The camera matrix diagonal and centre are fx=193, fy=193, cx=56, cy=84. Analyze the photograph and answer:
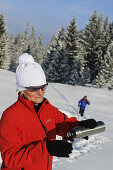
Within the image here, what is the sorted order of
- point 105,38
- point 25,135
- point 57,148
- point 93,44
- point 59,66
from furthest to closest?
point 105,38
point 93,44
point 59,66
point 25,135
point 57,148

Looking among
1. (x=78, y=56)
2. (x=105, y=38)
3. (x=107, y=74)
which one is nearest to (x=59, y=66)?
(x=78, y=56)

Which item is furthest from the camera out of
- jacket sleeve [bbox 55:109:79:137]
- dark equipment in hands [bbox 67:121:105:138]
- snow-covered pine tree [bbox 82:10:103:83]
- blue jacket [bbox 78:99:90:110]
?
snow-covered pine tree [bbox 82:10:103:83]

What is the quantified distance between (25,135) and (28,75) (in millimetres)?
643

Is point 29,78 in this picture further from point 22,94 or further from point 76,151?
A: point 76,151

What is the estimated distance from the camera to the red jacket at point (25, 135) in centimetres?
171

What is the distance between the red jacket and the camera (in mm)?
1714

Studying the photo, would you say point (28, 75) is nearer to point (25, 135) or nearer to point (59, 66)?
point (25, 135)

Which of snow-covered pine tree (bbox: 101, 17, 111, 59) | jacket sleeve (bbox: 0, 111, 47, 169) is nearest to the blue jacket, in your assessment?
jacket sleeve (bbox: 0, 111, 47, 169)

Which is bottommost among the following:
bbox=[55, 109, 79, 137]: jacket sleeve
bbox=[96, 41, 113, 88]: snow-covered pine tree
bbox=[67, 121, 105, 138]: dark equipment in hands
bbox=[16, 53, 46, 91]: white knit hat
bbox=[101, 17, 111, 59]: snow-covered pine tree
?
bbox=[96, 41, 113, 88]: snow-covered pine tree

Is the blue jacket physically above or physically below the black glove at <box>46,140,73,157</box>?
below

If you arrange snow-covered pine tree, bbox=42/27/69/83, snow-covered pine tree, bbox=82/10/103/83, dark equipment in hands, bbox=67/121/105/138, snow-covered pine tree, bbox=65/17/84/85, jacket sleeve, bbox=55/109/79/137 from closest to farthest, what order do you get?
dark equipment in hands, bbox=67/121/105/138, jacket sleeve, bbox=55/109/79/137, snow-covered pine tree, bbox=42/27/69/83, snow-covered pine tree, bbox=65/17/84/85, snow-covered pine tree, bbox=82/10/103/83

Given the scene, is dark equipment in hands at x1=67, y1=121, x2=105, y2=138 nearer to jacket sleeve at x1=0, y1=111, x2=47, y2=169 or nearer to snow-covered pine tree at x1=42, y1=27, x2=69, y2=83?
jacket sleeve at x1=0, y1=111, x2=47, y2=169

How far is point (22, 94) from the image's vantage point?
2191 mm

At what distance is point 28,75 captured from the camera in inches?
84.2
